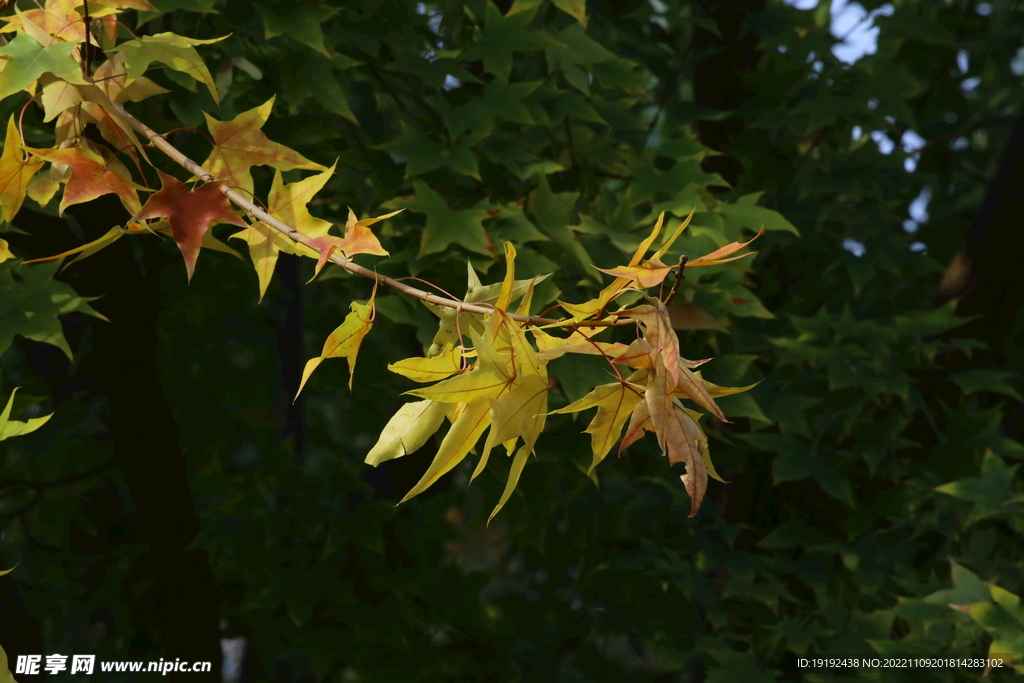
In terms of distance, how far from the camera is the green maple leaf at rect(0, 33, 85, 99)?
0.72m

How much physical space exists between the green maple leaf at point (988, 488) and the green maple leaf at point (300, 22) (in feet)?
5.38

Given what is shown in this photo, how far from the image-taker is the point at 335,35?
5.03 feet

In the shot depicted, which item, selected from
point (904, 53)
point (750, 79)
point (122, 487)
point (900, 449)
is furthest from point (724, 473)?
point (122, 487)

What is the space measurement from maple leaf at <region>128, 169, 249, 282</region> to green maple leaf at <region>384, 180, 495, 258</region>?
62 cm

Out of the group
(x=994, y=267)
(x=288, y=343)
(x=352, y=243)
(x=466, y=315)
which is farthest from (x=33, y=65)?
(x=994, y=267)

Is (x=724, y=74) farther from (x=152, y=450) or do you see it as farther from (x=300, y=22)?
(x=152, y=450)

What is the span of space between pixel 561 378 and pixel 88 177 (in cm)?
79

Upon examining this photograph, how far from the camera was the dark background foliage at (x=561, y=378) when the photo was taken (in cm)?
153

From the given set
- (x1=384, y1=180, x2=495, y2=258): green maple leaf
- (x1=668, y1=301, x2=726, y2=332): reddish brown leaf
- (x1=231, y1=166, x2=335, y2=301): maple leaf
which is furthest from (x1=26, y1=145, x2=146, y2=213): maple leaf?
(x1=668, y1=301, x2=726, y2=332): reddish brown leaf

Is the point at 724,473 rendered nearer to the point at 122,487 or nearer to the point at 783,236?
the point at 783,236

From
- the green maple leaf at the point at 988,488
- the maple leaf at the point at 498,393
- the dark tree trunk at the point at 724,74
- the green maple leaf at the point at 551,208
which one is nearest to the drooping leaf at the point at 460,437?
the maple leaf at the point at 498,393

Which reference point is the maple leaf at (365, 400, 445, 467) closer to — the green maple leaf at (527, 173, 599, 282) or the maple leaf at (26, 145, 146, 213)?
the maple leaf at (26, 145, 146, 213)

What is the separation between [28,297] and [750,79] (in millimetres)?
1795

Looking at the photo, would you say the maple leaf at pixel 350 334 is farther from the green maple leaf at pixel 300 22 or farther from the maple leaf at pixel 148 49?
the green maple leaf at pixel 300 22
